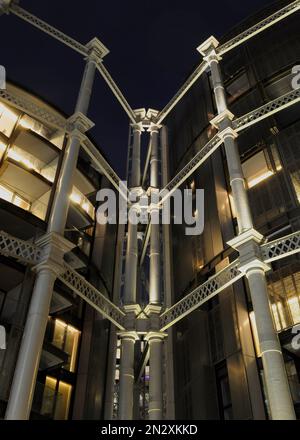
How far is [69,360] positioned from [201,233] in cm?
982

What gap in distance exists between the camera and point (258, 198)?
2073 cm

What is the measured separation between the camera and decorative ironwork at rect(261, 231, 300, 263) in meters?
12.6

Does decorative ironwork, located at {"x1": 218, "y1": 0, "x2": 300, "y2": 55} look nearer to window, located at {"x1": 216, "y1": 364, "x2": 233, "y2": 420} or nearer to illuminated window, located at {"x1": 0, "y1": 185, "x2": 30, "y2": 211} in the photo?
illuminated window, located at {"x1": 0, "y1": 185, "x2": 30, "y2": 211}

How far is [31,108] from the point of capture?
1675 cm

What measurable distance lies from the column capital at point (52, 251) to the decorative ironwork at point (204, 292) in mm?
4721

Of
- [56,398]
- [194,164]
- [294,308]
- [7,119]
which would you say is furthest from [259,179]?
[56,398]

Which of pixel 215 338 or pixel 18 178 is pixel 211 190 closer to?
pixel 215 338

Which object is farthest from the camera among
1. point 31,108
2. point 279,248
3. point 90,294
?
point 31,108

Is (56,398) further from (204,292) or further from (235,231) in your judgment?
(235,231)

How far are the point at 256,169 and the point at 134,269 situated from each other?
880 centimetres

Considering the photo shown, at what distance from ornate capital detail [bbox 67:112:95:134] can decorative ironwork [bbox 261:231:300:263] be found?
28.7 feet

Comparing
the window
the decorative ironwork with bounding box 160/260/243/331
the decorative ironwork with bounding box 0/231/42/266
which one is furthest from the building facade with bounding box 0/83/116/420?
the window

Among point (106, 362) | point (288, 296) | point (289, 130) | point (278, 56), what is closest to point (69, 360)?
point (106, 362)
